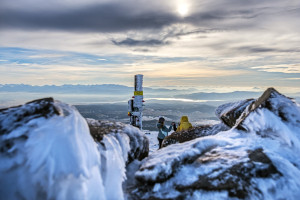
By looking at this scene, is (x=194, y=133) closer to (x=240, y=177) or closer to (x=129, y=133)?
(x=129, y=133)

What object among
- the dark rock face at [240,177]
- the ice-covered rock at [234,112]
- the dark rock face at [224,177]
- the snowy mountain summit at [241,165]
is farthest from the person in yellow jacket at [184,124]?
the dark rock face at [240,177]

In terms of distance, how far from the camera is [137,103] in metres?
14.9

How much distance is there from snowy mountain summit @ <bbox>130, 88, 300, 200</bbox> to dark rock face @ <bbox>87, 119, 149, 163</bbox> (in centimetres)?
54

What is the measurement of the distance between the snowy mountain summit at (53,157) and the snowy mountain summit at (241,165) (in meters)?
0.63

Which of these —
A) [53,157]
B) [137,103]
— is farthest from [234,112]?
[137,103]

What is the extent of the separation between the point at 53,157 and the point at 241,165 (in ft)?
8.31

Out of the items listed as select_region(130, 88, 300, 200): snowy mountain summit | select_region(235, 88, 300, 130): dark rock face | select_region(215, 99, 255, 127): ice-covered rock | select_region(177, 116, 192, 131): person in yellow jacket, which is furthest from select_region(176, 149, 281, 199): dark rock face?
select_region(177, 116, 192, 131): person in yellow jacket

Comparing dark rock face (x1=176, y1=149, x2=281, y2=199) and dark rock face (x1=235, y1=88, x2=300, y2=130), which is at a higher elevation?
dark rock face (x1=235, y1=88, x2=300, y2=130)

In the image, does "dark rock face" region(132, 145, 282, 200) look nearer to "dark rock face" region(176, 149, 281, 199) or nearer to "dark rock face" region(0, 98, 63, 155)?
"dark rock face" region(176, 149, 281, 199)

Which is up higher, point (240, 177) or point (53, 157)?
point (53, 157)

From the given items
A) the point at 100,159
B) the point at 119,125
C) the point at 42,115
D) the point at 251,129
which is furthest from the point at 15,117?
the point at 251,129

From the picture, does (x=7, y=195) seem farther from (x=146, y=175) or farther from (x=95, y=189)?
(x=146, y=175)

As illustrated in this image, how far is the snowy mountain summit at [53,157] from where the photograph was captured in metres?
2.60

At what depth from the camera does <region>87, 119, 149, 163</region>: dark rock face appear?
384 centimetres
